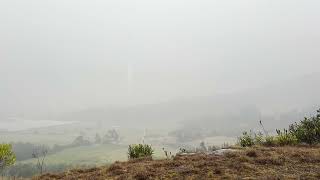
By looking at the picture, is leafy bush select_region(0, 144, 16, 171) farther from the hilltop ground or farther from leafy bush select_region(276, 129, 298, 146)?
leafy bush select_region(276, 129, 298, 146)

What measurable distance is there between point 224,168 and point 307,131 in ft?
43.3

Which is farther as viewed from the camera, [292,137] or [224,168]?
[292,137]

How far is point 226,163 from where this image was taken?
1593 centimetres

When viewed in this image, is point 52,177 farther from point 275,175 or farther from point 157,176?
point 275,175

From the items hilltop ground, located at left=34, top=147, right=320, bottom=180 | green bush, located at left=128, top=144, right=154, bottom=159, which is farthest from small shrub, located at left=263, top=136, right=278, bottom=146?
green bush, located at left=128, top=144, right=154, bottom=159

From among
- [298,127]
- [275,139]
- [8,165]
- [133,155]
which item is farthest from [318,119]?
[8,165]

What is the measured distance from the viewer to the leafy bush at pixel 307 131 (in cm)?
2530

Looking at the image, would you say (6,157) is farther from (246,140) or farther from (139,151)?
(246,140)

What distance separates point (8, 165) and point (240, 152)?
1554cm

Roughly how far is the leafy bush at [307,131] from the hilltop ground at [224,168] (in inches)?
287

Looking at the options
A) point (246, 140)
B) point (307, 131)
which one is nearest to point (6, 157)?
point (246, 140)

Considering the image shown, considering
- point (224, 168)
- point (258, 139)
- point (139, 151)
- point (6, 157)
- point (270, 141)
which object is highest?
point (258, 139)

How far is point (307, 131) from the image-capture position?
84.8 ft

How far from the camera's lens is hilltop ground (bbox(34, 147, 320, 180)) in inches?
554
